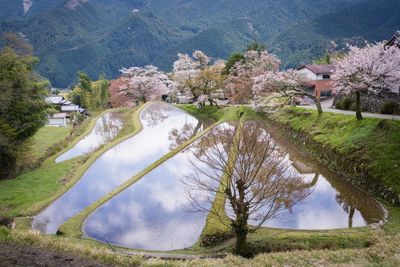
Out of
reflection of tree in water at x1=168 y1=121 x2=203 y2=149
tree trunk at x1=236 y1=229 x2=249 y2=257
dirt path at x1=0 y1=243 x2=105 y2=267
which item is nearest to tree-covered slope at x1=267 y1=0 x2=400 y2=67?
reflection of tree in water at x1=168 y1=121 x2=203 y2=149

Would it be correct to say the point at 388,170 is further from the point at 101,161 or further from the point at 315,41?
the point at 315,41

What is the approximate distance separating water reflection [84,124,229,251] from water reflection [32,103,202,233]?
2.14 metres

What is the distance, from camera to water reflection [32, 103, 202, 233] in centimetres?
2031

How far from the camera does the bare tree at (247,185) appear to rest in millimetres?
14289

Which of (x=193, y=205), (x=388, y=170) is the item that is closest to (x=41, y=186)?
(x=193, y=205)

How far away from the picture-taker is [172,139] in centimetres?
3875

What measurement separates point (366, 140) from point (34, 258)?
21.5m

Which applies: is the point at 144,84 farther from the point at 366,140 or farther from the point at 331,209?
the point at 331,209

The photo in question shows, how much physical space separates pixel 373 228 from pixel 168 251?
30.0 ft

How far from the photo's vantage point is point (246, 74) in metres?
51.9

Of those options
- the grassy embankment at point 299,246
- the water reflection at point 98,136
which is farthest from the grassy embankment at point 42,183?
the grassy embankment at point 299,246

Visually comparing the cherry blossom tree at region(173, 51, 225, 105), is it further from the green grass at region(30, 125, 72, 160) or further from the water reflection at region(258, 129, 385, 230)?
the water reflection at region(258, 129, 385, 230)

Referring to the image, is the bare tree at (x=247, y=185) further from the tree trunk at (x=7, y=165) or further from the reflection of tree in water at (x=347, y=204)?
the tree trunk at (x=7, y=165)

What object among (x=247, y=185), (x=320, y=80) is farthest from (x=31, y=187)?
(x=320, y=80)
